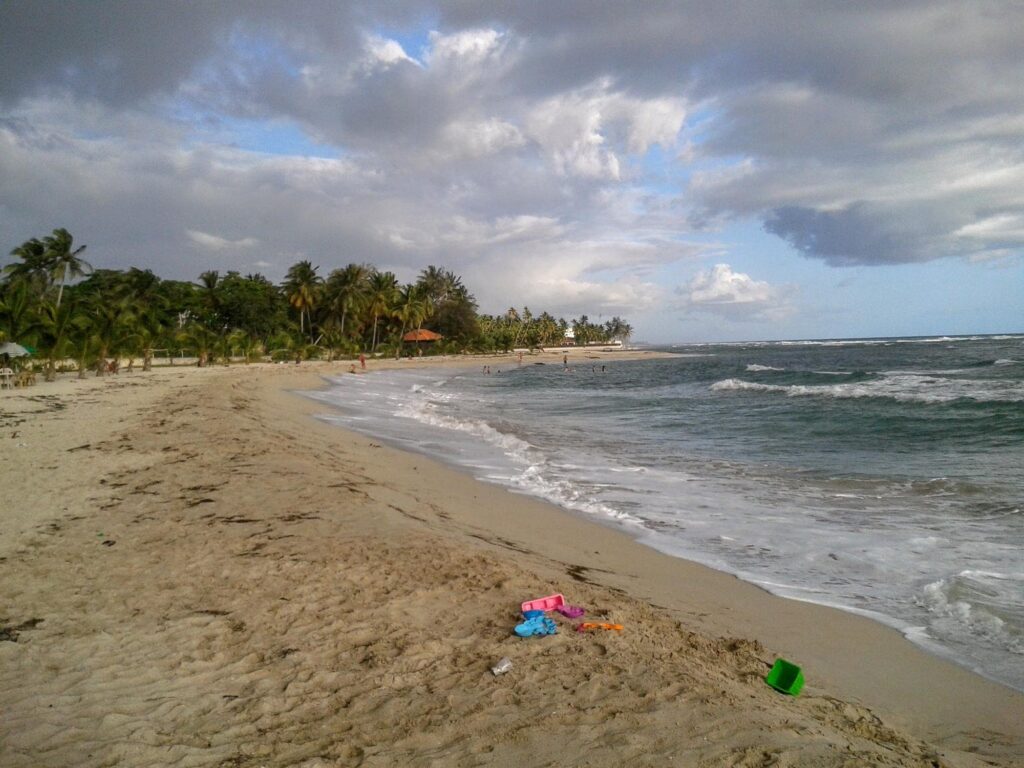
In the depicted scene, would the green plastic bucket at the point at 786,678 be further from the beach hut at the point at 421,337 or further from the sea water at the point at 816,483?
the beach hut at the point at 421,337

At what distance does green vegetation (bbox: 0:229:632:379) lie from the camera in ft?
87.8

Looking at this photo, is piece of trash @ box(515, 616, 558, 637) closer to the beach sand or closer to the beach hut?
the beach sand

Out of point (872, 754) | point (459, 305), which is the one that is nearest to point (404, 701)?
point (872, 754)

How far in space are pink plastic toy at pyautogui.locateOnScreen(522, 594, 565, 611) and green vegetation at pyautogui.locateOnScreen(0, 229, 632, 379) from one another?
91.5 ft

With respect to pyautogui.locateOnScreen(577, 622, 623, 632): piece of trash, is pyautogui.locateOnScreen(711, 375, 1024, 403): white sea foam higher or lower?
higher

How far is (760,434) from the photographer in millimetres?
15586

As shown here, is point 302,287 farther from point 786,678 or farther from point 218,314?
point 786,678

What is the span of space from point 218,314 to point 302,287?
8.63 m

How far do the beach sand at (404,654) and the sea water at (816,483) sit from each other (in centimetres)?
71

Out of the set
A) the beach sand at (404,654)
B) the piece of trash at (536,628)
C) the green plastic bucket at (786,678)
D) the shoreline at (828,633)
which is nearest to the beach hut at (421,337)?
the beach sand at (404,654)

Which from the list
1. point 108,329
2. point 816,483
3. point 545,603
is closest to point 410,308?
point 108,329

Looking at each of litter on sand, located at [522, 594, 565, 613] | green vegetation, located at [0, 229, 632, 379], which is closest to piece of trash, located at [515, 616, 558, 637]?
litter on sand, located at [522, 594, 565, 613]

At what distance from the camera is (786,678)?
11.2ft

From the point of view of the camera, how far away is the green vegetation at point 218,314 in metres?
26.8
